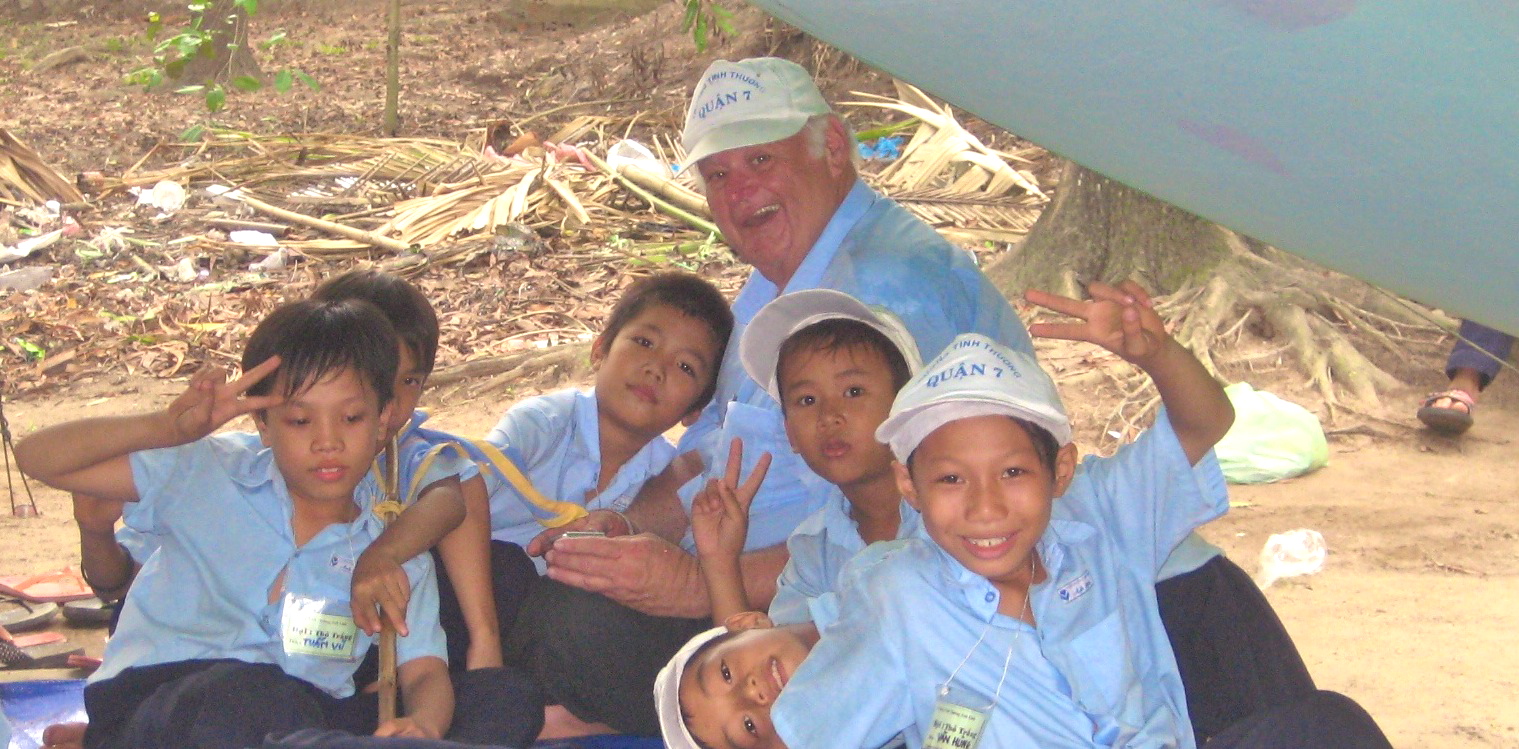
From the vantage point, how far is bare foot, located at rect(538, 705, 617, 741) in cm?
271

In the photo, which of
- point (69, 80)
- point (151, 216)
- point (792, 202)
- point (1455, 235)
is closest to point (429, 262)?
point (151, 216)

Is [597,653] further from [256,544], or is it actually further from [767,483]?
[256,544]

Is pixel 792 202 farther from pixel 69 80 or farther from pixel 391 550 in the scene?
pixel 69 80

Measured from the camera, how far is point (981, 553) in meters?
2.07

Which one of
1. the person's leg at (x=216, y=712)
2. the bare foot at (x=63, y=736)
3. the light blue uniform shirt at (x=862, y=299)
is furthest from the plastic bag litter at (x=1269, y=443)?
the bare foot at (x=63, y=736)

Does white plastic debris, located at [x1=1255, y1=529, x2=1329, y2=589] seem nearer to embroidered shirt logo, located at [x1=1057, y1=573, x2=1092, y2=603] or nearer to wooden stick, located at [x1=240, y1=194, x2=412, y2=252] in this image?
embroidered shirt logo, located at [x1=1057, y1=573, x2=1092, y2=603]

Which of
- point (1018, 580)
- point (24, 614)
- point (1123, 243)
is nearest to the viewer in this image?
point (1018, 580)

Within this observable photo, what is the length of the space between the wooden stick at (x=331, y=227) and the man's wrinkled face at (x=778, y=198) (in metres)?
4.51

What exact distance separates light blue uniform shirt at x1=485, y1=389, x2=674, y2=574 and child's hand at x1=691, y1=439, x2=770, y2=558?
1.37 feet

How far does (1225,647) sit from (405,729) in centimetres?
129

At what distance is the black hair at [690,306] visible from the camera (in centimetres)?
296

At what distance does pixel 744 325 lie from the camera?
2.89 metres

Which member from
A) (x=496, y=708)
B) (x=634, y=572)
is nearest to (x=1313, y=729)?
(x=634, y=572)

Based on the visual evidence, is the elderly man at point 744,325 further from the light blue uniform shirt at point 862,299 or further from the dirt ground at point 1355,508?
the dirt ground at point 1355,508
